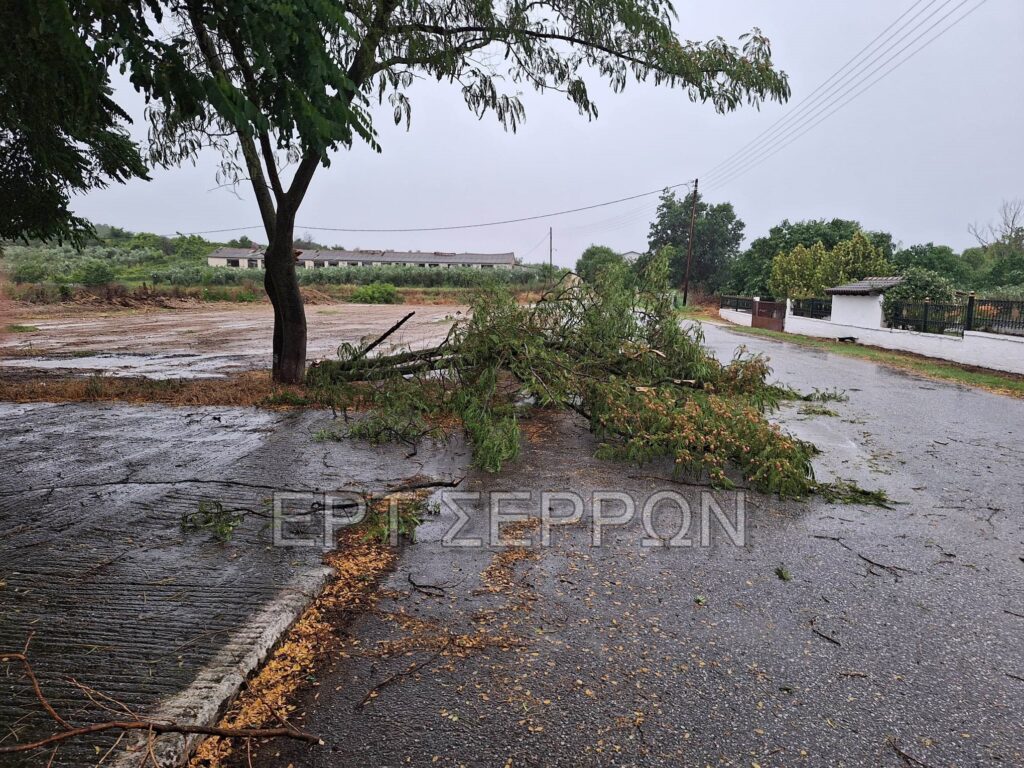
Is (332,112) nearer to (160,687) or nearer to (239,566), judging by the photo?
(239,566)

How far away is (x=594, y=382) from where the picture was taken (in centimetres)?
691

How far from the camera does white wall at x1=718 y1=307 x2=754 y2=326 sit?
3739 centimetres

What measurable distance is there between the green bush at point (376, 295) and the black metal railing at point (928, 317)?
40299 millimetres

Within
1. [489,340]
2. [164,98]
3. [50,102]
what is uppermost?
[50,102]

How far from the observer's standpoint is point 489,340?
7.18 metres

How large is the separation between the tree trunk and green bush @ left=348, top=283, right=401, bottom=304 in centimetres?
4544

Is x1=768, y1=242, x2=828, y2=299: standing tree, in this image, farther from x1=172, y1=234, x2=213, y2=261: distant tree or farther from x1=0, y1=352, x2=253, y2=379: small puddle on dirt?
x1=172, y1=234, x2=213, y2=261: distant tree

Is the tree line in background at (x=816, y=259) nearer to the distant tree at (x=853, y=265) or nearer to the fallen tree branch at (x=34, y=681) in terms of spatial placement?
the distant tree at (x=853, y=265)

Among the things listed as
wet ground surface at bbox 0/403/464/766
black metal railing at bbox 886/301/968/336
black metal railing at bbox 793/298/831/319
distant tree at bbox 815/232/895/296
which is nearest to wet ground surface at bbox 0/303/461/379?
wet ground surface at bbox 0/403/464/766

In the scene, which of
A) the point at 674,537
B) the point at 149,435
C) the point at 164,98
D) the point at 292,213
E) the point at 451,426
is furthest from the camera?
the point at 292,213

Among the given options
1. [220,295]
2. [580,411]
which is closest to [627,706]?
[580,411]

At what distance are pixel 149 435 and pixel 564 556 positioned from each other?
5220 millimetres

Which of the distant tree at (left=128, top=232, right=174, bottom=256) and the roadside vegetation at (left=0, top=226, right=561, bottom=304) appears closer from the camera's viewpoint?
the roadside vegetation at (left=0, top=226, right=561, bottom=304)

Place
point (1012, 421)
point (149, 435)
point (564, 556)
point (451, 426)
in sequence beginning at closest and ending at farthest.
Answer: point (564, 556) < point (149, 435) < point (451, 426) < point (1012, 421)
